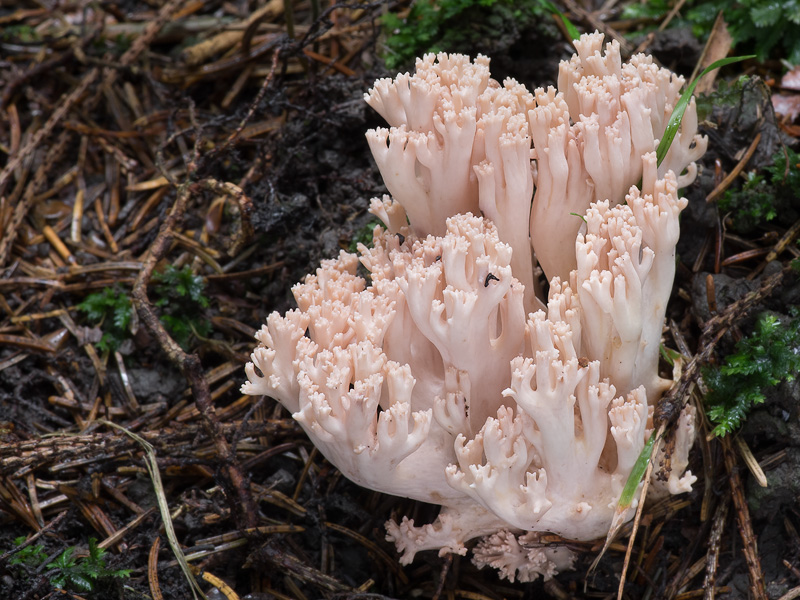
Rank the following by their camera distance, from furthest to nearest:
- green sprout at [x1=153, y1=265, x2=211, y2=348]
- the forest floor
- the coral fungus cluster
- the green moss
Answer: green sprout at [x1=153, y1=265, x2=211, y2=348] < the forest floor < the green moss < the coral fungus cluster

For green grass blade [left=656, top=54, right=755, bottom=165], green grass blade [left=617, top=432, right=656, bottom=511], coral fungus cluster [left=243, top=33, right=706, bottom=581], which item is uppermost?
green grass blade [left=656, top=54, right=755, bottom=165]

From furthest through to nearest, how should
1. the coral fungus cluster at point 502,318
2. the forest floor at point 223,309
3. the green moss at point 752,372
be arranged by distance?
the forest floor at point 223,309 → the green moss at point 752,372 → the coral fungus cluster at point 502,318

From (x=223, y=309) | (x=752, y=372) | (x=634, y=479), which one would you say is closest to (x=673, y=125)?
(x=752, y=372)

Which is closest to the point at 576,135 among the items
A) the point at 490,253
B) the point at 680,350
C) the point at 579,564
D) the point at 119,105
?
the point at 490,253

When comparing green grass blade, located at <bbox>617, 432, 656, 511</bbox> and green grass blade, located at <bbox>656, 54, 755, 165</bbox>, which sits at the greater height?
green grass blade, located at <bbox>656, 54, 755, 165</bbox>

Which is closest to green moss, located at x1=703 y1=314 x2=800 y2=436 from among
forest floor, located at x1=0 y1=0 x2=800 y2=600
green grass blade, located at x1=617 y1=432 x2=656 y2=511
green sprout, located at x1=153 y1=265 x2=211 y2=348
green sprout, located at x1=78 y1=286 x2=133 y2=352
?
forest floor, located at x1=0 y1=0 x2=800 y2=600

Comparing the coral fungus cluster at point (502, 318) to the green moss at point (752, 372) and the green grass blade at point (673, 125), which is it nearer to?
the green grass blade at point (673, 125)

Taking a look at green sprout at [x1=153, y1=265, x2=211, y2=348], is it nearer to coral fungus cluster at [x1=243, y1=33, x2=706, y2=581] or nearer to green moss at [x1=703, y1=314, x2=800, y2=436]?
coral fungus cluster at [x1=243, y1=33, x2=706, y2=581]

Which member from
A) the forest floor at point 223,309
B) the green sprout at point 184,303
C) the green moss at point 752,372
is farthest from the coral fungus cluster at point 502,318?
the green sprout at point 184,303
